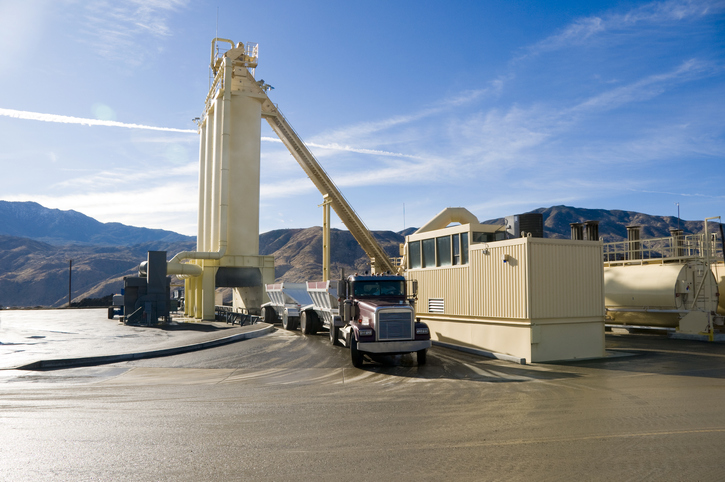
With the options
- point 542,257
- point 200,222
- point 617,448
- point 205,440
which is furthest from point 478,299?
point 200,222

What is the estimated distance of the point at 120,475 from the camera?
5.83 m

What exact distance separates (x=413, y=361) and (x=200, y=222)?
36.1 metres

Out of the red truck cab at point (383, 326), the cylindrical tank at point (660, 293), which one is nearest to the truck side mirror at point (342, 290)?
the red truck cab at point (383, 326)

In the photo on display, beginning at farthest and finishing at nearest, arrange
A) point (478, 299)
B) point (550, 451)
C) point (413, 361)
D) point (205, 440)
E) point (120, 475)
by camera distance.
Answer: point (478, 299) < point (413, 361) < point (205, 440) < point (550, 451) < point (120, 475)

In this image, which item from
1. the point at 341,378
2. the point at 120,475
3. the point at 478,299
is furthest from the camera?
the point at 478,299

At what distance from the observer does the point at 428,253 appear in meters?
22.4

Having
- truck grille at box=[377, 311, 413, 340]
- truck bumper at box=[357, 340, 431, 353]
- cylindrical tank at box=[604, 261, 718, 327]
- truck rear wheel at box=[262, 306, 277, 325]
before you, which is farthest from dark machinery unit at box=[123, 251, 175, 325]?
cylindrical tank at box=[604, 261, 718, 327]

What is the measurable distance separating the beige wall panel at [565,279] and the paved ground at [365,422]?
2563 millimetres

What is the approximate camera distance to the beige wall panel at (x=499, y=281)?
1673 cm

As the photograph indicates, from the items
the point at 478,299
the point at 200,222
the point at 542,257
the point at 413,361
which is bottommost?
the point at 413,361

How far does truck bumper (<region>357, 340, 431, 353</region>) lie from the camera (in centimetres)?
1466

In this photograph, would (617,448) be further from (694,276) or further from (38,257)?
(38,257)

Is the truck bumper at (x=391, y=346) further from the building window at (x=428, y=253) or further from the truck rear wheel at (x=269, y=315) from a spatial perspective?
the truck rear wheel at (x=269, y=315)

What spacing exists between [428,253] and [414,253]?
Answer: 46.5 inches
